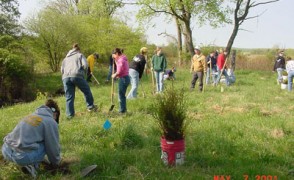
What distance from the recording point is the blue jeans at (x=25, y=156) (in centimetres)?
468

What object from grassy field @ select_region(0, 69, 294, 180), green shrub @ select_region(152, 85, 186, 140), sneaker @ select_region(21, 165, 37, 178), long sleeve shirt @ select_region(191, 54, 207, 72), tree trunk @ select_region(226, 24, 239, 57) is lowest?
grassy field @ select_region(0, 69, 294, 180)

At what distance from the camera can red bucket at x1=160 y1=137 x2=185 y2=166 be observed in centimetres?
509

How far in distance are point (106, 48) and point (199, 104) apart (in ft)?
70.7

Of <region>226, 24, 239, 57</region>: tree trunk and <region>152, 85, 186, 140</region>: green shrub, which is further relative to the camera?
<region>226, 24, 239, 57</region>: tree trunk

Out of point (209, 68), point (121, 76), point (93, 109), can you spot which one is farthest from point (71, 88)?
point (209, 68)

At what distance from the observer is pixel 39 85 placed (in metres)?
20.3

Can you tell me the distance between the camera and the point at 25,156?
4676 millimetres

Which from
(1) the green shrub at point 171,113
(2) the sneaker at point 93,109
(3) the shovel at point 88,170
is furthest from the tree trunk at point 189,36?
(3) the shovel at point 88,170

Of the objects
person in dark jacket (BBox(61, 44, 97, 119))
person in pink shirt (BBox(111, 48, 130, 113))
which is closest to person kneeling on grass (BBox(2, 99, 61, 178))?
person in dark jacket (BBox(61, 44, 97, 119))

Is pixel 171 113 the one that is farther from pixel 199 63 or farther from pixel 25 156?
pixel 199 63

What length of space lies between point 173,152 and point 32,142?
2.04 m

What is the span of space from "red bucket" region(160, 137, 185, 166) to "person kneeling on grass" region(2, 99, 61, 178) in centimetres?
162

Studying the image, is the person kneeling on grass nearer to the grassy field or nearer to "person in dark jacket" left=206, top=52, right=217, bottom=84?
the grassy field

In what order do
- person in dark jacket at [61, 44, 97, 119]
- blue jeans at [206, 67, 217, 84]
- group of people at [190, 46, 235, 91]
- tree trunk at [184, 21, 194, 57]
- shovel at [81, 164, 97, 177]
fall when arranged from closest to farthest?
1. shovel at [81, 164, 97, 177]
2. person in dark jacket at [61, 44, 97, 119]
3. group of people at [190, 46, 235, 91]
4. blue jeans at [206, 67, 217, 84]
5. tree trunk at [184, 21, 194, 57]
